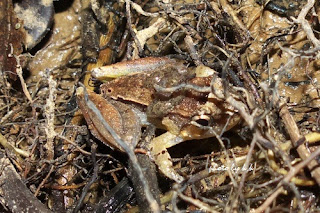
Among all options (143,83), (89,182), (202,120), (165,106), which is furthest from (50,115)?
(202,120)

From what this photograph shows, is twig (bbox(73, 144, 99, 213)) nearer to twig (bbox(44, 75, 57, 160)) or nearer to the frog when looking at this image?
the frog

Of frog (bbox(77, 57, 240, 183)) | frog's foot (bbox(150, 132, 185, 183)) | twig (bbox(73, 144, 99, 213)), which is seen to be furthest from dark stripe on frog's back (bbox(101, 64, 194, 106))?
twig (bbox(73, 144, 99, 213))

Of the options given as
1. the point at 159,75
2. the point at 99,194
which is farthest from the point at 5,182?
the point at 159,75

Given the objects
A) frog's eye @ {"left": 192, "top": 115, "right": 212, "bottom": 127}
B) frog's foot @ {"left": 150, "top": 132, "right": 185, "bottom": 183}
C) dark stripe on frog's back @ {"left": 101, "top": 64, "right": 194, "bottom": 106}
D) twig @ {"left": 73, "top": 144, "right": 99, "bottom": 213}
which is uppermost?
dark stripe on frog's back @ {"left": 101, "top": 64, "right": 194, "bottom": 106}

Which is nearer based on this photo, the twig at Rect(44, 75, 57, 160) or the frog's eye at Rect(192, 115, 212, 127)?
the frog's eye at Rect(192, 115, 212, 127)

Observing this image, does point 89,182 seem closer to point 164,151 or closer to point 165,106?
point 164,151

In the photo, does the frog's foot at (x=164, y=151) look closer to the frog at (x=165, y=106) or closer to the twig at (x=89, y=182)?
the frog at (x=165, y=106)

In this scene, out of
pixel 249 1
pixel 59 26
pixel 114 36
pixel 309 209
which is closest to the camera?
pixel 309 209

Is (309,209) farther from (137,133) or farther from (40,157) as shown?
(40,157)
